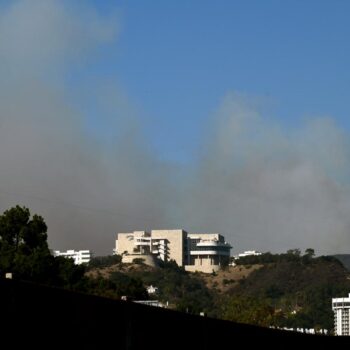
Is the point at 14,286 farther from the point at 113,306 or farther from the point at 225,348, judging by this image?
the point at 225,348

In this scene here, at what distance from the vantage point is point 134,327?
25.9 meters

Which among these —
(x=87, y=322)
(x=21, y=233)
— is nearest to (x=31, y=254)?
(x=21, y=233)

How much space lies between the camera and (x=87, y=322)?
915 inches

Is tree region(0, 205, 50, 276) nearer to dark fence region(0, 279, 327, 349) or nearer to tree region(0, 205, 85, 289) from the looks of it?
tree region(0, 205, 85, 289)

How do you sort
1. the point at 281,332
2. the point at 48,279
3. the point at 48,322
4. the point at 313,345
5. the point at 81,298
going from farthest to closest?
1. the point at 48,279
2. the point at 313,345
3. the point at 281,332
4. the point at 81,298
5. the point at 48,322

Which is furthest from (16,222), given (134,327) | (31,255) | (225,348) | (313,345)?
(134,327)

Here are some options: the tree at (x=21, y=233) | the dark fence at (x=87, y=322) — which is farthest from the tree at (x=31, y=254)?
the dark fence at (x=87, y=322)

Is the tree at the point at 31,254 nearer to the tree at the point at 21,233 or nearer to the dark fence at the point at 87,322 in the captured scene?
the tree at the point at 21,233

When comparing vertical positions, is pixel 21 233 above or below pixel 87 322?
above

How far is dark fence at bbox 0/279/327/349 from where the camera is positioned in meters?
20.2

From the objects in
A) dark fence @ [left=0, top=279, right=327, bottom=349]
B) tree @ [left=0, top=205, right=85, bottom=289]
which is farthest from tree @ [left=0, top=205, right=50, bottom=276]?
dark fence @ [left=0, top=279, right=327, bottom=349]

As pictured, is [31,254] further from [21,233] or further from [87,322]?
[87,322]

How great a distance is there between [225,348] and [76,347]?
11.2 meters

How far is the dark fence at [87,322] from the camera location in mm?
20234
